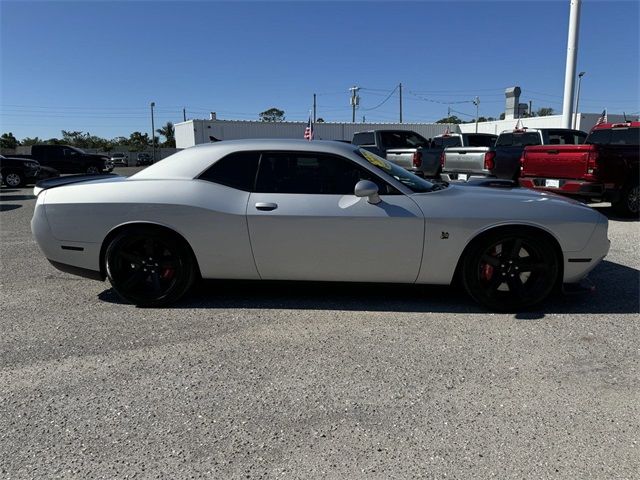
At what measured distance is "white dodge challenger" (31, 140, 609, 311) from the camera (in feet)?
13.1

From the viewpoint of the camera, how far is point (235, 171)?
4.20 metres

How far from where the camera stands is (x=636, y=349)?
3422 mm

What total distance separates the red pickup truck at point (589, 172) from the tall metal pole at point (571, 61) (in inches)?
421

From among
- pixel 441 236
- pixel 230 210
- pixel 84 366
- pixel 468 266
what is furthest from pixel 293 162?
pixel 84 366

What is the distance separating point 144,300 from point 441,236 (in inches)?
104

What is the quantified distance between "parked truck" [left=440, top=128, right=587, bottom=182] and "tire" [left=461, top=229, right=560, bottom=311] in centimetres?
718

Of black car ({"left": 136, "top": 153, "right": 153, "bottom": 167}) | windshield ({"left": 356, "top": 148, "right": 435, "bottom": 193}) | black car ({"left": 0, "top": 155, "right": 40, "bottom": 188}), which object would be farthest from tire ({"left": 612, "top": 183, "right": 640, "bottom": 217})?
Answer: black car ({"left": 136, "top": 153, "right": 153, "bottom": 167})

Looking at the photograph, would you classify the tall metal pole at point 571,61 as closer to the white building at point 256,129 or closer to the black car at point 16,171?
the white building at point 256,129

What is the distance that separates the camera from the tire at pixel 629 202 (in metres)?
8.59

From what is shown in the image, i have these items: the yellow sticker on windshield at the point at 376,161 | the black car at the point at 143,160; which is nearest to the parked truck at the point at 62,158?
the yellow sticker on windshield at the point at 376,161

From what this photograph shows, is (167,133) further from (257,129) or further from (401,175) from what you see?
(401,175)

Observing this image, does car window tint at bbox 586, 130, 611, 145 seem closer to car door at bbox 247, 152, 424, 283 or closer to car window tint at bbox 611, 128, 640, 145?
car window tint at bbox 611, 128, 640, 145

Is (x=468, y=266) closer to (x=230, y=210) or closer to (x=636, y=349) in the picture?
(x=636, y=349)

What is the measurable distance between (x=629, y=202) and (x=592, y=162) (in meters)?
1.40
